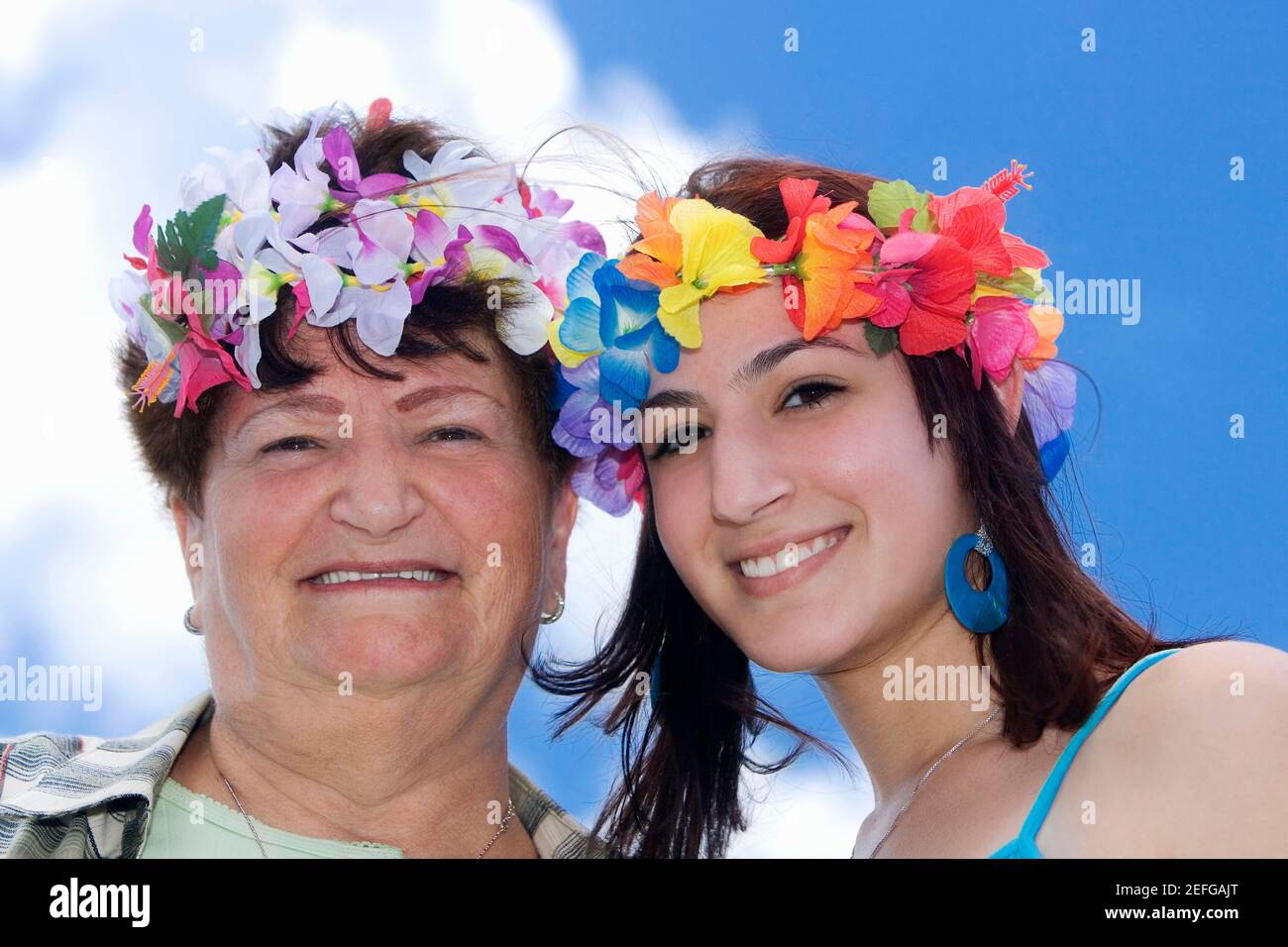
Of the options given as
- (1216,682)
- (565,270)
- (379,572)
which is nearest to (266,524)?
(379,572)

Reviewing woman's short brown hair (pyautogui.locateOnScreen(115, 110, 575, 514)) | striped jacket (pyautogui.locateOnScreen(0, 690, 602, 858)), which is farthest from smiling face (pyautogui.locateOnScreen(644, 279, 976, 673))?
striped jacket (pyautogui.locateOnScreen(0, 690, 602, 858))

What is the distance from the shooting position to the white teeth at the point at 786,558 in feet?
11.3

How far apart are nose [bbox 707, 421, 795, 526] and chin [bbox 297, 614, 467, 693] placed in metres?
0.80

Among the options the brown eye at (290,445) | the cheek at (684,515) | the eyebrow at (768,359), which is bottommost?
the cheek at (684,515)

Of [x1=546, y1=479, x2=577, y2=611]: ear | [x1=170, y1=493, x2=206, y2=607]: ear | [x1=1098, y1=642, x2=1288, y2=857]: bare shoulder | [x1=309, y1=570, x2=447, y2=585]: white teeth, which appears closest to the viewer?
[x1=1098, y1=642, x2=1288, y2=857]: bare shoulder

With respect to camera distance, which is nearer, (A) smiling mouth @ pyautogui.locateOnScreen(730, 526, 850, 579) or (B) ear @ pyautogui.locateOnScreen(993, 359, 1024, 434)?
(A) smiling mouth @ pyautogui.locateOnScreen(730, 526, 850, 579)

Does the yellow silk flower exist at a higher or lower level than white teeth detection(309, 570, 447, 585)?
higher

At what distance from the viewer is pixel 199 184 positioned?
3781 millimetres

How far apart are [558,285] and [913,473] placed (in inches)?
42.4

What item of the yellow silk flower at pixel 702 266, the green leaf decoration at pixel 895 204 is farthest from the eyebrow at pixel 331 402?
the green leaf decoration at pixel 895 204

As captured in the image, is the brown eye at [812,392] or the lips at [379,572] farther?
the lips at [379,572]

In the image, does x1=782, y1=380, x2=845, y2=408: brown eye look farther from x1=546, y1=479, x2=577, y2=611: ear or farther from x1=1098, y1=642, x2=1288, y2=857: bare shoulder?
x1=1098, y1=642, x2=1288, y2=857: bare shoulder

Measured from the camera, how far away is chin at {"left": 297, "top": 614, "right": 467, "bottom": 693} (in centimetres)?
358

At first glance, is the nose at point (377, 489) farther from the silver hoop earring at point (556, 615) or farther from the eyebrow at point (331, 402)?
the silver hoop earring at point (556, 615)
